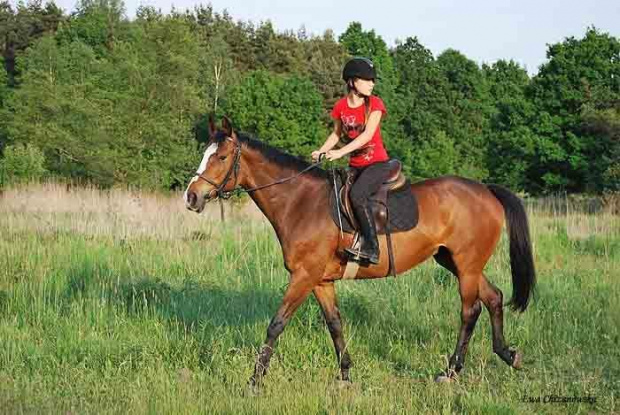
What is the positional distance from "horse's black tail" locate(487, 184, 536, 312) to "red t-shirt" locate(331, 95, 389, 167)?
1465 mm

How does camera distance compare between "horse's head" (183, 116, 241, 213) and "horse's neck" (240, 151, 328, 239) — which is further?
"horse's neck" (240, 151, 328, 239)

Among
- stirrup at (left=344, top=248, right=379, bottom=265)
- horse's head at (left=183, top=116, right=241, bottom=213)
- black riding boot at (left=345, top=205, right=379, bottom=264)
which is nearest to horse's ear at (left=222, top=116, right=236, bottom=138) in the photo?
horse's head at (left=183, top=116, right=241, bottom=213)

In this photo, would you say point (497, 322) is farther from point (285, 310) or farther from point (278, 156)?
point (278, 156)

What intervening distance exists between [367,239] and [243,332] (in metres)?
1.98

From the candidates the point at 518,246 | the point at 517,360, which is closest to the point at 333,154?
the point at 518,246

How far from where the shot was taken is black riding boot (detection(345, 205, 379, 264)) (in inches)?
211

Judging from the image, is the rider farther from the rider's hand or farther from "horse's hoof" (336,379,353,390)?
"horse's hoof" (336,379,353,390)

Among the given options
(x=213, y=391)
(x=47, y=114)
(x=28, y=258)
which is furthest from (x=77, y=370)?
(x=47, y=114)

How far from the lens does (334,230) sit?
5.41 meters

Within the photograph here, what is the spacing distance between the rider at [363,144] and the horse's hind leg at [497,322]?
53.1 inches

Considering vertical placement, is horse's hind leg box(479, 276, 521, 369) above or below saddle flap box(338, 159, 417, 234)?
below

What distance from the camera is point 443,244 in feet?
Answer: 19.3

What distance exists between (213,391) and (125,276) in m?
4.23

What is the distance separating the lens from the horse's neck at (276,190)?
18.0 ft
